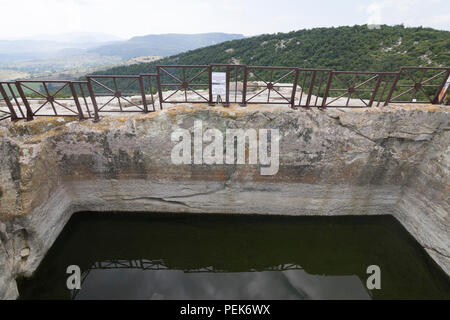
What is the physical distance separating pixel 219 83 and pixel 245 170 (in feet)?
9.72

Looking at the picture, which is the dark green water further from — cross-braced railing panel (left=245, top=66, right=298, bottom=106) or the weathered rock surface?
cross-braced railing panel (left=245, top=66, right=298, bottom=106)

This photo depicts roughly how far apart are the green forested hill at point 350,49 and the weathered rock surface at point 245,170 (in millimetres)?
16801

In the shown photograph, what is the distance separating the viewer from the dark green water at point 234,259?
19.5ft

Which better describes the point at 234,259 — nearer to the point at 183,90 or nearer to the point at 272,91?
the point at 272,91

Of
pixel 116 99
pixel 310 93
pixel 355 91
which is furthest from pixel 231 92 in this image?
pixel 116 99

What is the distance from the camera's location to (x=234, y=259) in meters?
6.79

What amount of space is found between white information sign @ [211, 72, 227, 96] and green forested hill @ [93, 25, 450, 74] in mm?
20352

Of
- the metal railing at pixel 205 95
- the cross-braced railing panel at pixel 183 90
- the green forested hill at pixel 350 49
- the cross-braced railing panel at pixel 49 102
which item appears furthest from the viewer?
the green forested hill at pixel 350 49

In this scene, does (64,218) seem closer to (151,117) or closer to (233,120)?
(151,117)

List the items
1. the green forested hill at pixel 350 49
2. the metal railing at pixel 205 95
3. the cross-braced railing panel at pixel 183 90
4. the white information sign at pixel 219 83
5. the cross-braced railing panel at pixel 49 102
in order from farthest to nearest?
the green forested hill at pixel 350 49
the white information sign at pixel 219 83
the cross-braced railing panel at pixel 183 90
the metal railing at pixel 205 95
the cross-braced railing panel at pixel 49 102

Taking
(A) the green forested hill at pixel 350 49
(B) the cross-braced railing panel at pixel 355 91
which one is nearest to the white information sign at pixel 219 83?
(B) the cross-braced railing panel at pixel 355 91

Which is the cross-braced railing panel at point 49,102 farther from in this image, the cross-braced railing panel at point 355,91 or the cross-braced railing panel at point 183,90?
the cross-braced railing panel at point 355,91

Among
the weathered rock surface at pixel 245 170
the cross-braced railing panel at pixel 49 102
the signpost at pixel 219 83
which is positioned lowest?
the weathered rock surface at pixel 245 170

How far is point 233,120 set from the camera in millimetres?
7098
